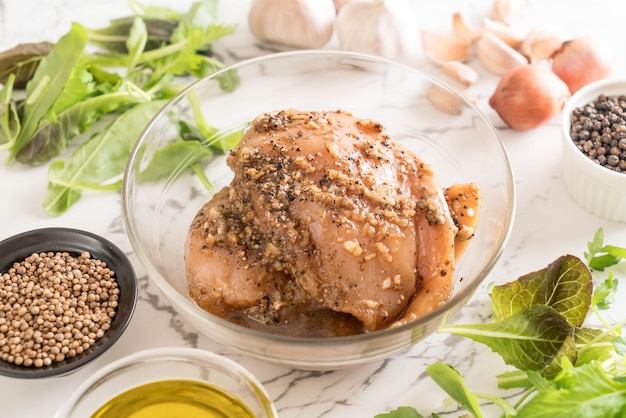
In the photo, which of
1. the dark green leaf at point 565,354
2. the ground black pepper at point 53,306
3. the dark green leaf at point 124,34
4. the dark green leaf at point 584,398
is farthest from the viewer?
the dark green leaf at point 124,34

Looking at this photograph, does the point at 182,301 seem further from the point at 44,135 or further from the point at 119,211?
the point at 44,135

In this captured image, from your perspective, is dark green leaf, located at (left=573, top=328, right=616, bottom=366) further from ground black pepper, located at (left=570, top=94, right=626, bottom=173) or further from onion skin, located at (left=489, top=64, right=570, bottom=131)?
onion skin, located at (left=489, top=64, right=570, bottom=131)

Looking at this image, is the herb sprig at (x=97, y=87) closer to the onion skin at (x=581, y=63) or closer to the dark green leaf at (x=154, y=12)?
the dark green leaf at (x=154, y=12)

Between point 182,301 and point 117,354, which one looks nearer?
point 182,301

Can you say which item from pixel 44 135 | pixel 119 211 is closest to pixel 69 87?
pixel 44 135

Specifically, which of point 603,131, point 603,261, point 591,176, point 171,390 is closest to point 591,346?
point 603,261

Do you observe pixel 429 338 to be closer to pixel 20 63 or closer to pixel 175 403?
pixel 175 403

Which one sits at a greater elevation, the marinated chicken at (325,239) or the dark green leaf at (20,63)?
the marinated chicken at (325,239)

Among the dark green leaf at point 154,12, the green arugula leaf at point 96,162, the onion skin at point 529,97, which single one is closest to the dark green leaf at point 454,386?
the onion skin at point 529,97
